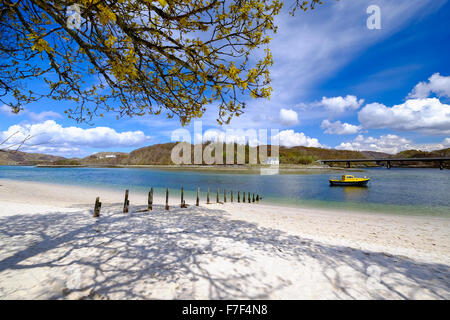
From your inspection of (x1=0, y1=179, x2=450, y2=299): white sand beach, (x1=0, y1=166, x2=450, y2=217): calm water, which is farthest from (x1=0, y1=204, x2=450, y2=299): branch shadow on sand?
(x1=0, y1=166, x2=450, y2=217): calm water

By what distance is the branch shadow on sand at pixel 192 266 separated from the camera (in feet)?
10.4

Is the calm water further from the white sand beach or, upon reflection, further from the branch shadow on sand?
the branch shadow on sand

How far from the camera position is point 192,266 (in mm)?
3951

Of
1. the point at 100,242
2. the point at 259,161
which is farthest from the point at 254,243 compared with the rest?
the point at 259,161

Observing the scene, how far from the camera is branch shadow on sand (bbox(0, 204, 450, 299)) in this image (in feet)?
10.4

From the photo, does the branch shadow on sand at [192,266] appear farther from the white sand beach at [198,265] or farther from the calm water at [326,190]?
the calm water at [326,190]

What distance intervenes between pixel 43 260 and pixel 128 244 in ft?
5.45

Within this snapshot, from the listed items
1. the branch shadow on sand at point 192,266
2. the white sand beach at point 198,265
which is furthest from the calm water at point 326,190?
the branch shadow on sand at point 192,266

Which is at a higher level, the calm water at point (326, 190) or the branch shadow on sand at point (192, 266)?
the branch shadow on sand at point (192, 266)

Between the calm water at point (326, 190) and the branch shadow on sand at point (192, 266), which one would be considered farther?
the calm water at point (326, 190)

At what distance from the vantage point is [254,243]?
5.51 m

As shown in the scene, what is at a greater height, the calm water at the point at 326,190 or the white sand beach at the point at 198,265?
the white sand beach at the point at 198,265

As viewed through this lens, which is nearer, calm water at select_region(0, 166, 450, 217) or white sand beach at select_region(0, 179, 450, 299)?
white sand beach at select_region(0, 179, 450, 299)
